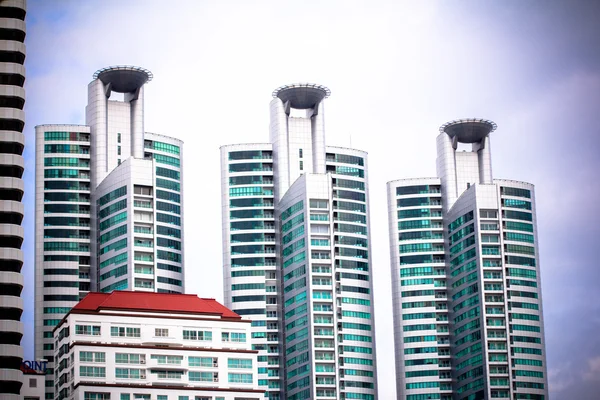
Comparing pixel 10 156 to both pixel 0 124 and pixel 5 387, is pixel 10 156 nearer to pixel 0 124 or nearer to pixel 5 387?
pixel 0 124

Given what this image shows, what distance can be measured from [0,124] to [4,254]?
723 inches

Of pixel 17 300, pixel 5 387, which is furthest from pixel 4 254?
pixel 5 387

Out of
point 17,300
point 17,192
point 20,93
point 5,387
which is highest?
point 20,93

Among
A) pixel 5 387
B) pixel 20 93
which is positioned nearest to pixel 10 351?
pixel 5 387

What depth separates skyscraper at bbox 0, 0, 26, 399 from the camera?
178 metres

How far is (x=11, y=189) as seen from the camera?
604 feet

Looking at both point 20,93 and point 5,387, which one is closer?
point 5,387

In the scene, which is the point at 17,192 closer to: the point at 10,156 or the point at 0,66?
the point at 10,156

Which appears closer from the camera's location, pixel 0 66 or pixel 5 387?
pixel 5 387

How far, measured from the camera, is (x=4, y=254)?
18188cm

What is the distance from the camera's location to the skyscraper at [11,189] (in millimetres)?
177750

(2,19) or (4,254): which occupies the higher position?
(2,19)

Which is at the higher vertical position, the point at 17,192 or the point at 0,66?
the point at 0,66

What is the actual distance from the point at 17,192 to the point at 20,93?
14159mm
